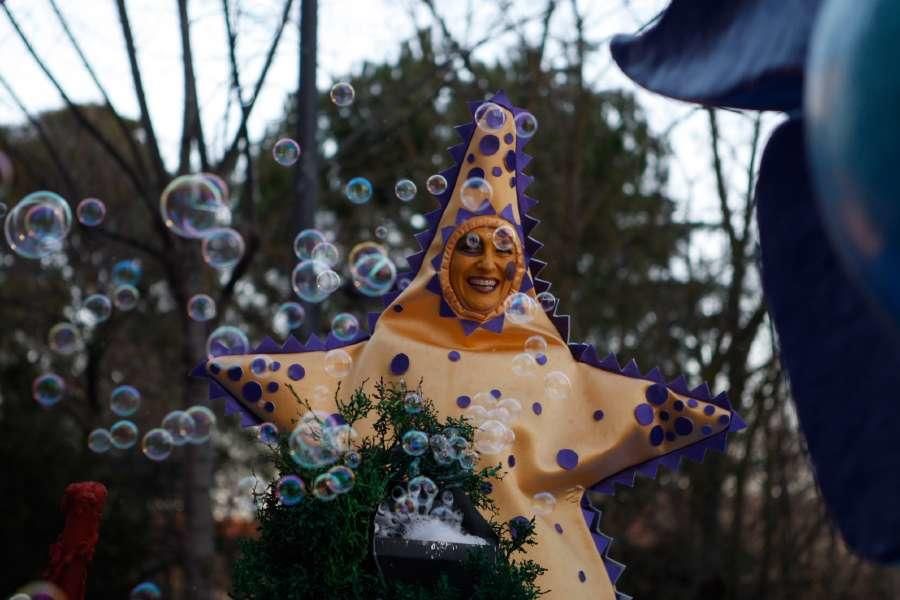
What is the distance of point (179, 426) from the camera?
15.3 feet

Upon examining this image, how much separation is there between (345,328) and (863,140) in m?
3.50

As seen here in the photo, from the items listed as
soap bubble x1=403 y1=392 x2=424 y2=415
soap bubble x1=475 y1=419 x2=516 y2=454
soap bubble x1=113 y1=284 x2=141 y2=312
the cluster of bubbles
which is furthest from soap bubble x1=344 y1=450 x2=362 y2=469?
soap bubble x1=113 y1=284 x2=141 y2=312

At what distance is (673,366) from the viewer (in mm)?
11461

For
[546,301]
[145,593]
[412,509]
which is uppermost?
[546,301]

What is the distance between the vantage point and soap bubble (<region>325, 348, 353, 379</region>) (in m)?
4.45

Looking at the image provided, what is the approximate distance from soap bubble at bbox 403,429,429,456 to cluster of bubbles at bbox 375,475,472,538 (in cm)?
7

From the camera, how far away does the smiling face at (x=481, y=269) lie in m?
4.53

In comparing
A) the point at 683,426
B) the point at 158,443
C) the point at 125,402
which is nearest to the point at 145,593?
the point at 158,443

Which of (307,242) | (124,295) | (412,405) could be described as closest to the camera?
(412,405)

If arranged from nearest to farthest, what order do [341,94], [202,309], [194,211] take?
1. [194,211]
2. [341,94]
3. [202,309]

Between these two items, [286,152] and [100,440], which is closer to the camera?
[100,440]

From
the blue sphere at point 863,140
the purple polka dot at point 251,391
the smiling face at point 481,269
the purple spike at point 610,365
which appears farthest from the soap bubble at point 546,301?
the blue sphere at point 863,140

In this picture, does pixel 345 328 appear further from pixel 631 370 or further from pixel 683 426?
pixel 683 426

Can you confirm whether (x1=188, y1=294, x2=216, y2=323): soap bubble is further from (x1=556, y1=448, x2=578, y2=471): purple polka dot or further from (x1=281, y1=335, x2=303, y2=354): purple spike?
(x1=556, y1=448, x2=578, y2=471): purple polka dot
